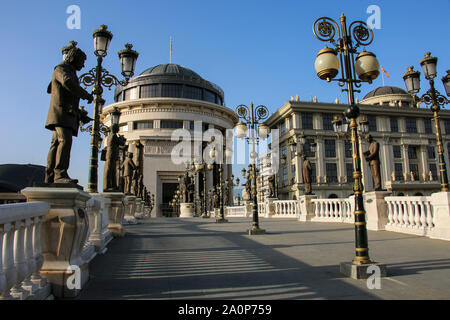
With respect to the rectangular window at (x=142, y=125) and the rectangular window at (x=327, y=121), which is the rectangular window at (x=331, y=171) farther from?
the rectangular window at (x=142, y=125)

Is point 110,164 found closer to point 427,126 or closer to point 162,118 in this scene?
point 162,118

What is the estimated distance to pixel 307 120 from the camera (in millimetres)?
55719

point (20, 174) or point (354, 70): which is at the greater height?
point (20, 174)

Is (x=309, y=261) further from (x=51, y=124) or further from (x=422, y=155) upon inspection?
(x=422, y=155)

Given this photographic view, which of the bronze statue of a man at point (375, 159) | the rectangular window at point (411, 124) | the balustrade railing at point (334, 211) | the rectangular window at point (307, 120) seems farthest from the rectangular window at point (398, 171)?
the bronze statue of a man at point (375, 159)

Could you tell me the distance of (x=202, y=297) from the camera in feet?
12.5

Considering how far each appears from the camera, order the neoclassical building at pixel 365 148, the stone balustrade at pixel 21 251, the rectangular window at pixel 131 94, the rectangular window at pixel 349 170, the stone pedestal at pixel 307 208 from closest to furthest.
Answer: the stone balustrade at pixel 21 251 → the stone pedestal at pixel 307 208 → the neoclassical building at pixel 365 148 → the rectangular window at pixel 349 170 → the rectangular window at pixel 131 94

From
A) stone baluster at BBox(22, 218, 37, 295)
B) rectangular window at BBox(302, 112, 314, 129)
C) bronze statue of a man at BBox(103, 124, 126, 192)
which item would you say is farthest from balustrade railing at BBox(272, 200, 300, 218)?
rectangular window at BBox(302, 112, 314, 129)

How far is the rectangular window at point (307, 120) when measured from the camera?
5544 cm

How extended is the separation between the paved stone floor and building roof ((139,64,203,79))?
58.3 meters

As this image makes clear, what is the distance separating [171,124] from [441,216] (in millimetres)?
52141

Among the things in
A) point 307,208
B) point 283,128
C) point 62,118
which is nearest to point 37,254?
point 62,118
